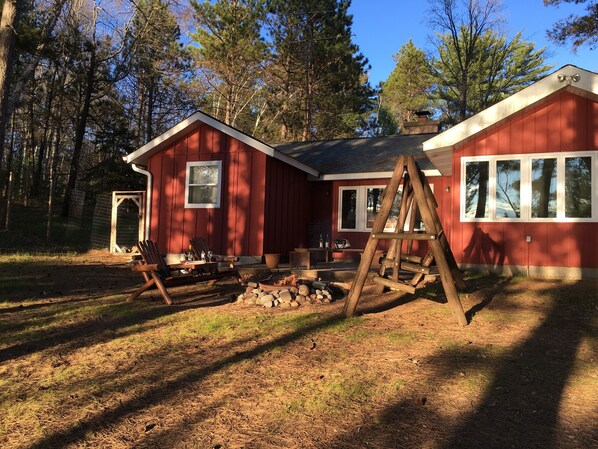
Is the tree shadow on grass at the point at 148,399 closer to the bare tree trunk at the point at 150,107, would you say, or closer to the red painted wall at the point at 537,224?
the red painted wall at the point at 537,224

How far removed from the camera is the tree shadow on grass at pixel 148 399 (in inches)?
111

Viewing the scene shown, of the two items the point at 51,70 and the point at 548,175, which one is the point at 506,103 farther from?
the point at 51,70

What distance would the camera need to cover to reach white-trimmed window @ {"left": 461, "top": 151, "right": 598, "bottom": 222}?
827 cm

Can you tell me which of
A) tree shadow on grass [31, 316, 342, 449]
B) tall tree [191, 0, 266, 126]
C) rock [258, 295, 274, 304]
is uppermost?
tall tree [191, 0, 266, 126]

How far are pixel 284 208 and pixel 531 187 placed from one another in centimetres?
593

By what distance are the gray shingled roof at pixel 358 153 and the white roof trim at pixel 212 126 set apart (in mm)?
1354

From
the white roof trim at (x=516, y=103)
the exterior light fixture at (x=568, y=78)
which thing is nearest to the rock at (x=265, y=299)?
the white roof trim at (x=516, y=103)

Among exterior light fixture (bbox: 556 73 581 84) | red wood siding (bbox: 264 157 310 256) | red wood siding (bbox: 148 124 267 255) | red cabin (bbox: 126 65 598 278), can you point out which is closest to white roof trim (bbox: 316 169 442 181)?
red cabin (bbox: 126 65 598 278)

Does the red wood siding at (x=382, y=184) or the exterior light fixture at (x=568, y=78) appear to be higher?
the exterior light fixture at (x=568, y=78)

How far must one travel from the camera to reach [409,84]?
33.9m

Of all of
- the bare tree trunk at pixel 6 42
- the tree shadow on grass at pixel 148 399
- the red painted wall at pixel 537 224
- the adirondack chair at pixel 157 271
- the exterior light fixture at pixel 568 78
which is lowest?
the tree shadow on grass at pixel 148 399

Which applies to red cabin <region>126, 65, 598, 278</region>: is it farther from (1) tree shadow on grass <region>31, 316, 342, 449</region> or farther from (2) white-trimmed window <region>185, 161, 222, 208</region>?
(1) tree shadow on grass <region>31, 316, 342, 449</region>

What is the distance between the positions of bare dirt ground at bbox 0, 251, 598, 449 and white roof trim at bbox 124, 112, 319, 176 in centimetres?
526

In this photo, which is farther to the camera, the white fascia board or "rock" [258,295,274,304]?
the white fascia board
